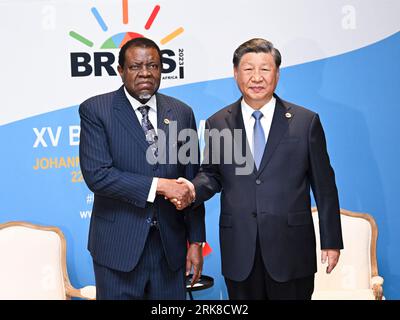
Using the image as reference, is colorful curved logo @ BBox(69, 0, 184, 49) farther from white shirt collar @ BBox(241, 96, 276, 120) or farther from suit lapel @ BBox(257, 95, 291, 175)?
suit lapel @ BBox(257, 95, 291, 175)

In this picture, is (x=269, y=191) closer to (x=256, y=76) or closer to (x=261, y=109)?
(x=261, y=109)

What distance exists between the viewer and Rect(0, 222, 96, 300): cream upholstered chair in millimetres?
4176

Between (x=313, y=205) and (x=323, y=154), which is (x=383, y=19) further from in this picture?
(x=323, y=154)

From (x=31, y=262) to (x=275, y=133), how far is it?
2099 millimetres

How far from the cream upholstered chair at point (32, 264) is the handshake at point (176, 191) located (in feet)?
5.06

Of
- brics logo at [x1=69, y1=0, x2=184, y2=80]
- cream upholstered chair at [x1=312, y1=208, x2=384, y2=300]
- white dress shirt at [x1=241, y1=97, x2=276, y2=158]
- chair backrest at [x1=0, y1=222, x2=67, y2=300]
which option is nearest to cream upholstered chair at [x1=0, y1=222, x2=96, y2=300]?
chair backrest at [x1=0, y1=222, x2=67, y2=300]

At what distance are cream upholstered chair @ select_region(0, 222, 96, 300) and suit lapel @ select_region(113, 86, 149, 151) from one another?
1.59 meters

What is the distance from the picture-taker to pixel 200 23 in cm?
437

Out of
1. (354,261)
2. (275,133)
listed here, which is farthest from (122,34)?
(354,261)

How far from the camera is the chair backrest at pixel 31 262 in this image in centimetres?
418

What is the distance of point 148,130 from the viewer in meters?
3.04

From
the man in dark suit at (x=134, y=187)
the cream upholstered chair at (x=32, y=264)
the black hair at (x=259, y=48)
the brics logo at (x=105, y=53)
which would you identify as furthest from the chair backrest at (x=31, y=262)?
the black hair at (x=259, y=48)

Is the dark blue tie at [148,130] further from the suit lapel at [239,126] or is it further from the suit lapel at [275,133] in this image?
the suit lapel at [275,133]
